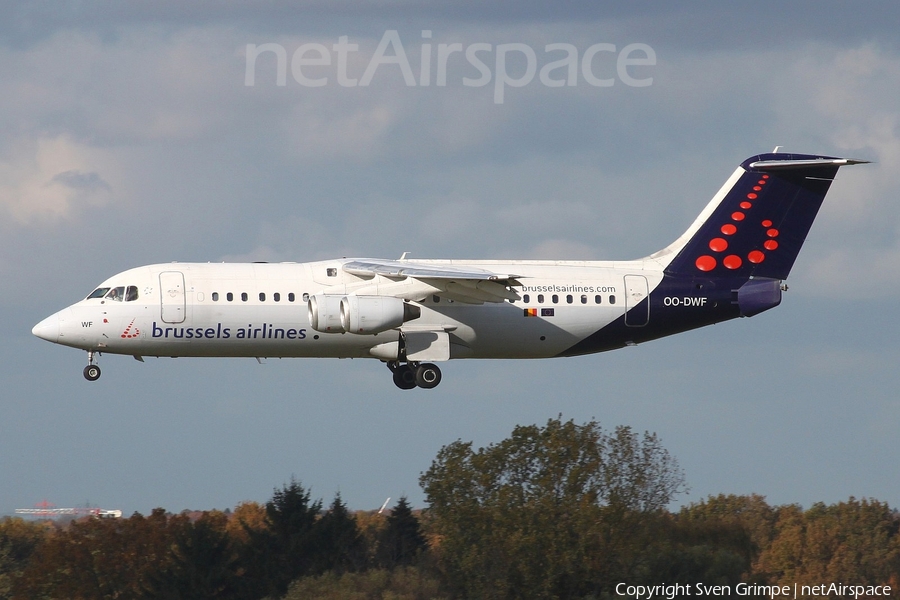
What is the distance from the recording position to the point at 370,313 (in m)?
33.2

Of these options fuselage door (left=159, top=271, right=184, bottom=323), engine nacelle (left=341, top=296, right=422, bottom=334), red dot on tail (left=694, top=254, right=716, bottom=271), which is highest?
red dot on tail (left=694, top=254, right=716, bottom=271)

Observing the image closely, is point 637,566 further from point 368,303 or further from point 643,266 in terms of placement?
point 368,303

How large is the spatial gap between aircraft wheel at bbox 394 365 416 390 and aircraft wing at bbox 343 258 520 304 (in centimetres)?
258

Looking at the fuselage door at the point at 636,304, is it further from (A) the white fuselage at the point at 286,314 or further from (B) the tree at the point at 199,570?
(B) the tree at the point at 199,570

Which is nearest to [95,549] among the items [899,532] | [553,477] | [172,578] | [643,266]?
[172,578]

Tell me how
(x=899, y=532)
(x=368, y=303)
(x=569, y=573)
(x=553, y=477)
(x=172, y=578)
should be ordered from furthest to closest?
(x=899, y=532), (x=172, y=578), (x=553, y=477), (x=569, y=573), (x=368, y=303)

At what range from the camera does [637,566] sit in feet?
139

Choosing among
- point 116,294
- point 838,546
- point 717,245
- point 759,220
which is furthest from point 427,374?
point 838,546

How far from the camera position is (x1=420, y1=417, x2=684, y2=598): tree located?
4138cm

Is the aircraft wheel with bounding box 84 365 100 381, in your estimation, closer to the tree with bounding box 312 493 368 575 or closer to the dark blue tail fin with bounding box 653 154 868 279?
the dark blue tail fin with bounding box 653 154 868 279

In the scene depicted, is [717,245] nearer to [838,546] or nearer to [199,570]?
[199,570]

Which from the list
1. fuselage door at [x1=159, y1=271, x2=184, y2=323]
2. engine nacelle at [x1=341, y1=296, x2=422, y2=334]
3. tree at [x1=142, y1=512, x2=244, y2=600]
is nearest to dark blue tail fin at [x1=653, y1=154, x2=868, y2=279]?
engine nacelle at [x1=341, y1=296, x2=422, y2=334]

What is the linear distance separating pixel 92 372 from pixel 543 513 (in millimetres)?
14348

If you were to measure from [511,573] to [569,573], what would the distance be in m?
1.64
